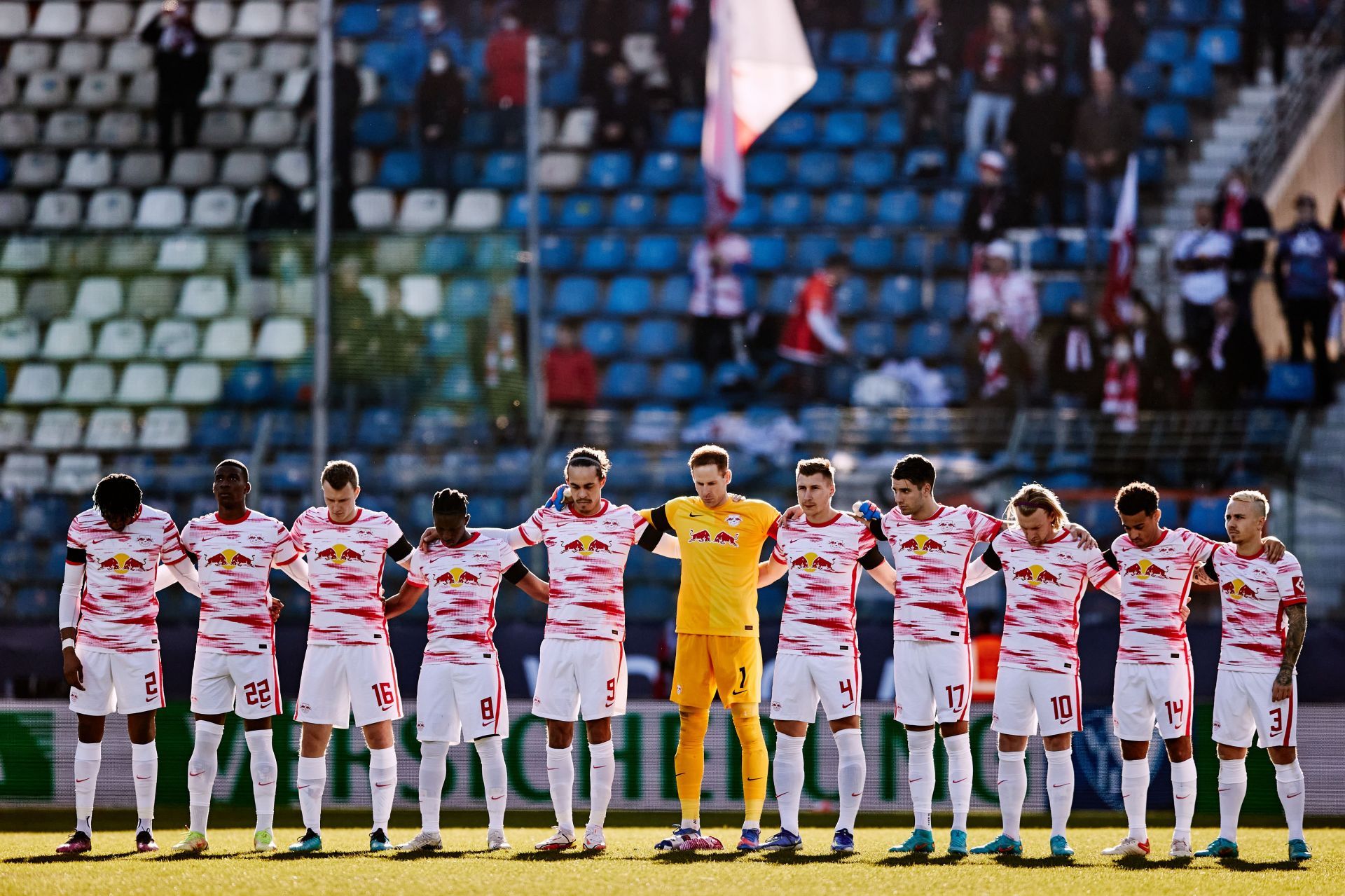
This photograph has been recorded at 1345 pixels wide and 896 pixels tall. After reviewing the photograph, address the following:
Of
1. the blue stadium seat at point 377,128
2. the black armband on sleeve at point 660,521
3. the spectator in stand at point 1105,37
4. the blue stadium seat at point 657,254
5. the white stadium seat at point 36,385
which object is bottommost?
the black armband on sleeve at point 660,521

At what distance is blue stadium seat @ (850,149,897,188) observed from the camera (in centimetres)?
1670

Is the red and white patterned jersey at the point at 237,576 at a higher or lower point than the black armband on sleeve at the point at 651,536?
lower

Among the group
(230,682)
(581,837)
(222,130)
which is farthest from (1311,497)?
(222,130)

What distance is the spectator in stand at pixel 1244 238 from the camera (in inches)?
597

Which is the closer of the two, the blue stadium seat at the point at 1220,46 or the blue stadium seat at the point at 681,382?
the blue stadium seat at the point at 681,382

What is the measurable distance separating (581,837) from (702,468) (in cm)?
238

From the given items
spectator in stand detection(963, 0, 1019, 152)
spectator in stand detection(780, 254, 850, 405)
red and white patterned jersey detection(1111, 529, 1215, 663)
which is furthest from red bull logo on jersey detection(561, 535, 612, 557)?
spectator in stand detection(963, 0, 1019, 152)

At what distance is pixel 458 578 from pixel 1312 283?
10.1 meters

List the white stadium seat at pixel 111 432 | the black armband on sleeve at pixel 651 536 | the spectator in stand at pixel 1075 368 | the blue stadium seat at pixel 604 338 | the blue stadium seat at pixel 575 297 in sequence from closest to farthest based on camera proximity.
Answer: the black armband on sleeve at pixel 651 536 < the spectator in stand at pixel 1075 368 < the white stadium seat at pixel 111 432 < the blue stadium seat at pixel 604 338 < the blue stadium seat at pixel 575 297

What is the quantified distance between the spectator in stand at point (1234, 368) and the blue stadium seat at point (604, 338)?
18.1 ft

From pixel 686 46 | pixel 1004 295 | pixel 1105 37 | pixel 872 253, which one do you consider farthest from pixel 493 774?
pixel 1105 37

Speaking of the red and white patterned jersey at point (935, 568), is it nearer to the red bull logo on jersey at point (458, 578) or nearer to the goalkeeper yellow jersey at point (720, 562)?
the goalkeeper yellow jersey at point (720, 562)

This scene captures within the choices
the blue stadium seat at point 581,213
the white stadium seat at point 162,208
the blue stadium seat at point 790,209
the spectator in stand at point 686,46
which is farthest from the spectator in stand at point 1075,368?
the white stadium seat at point 162,208

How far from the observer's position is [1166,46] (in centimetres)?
1700
